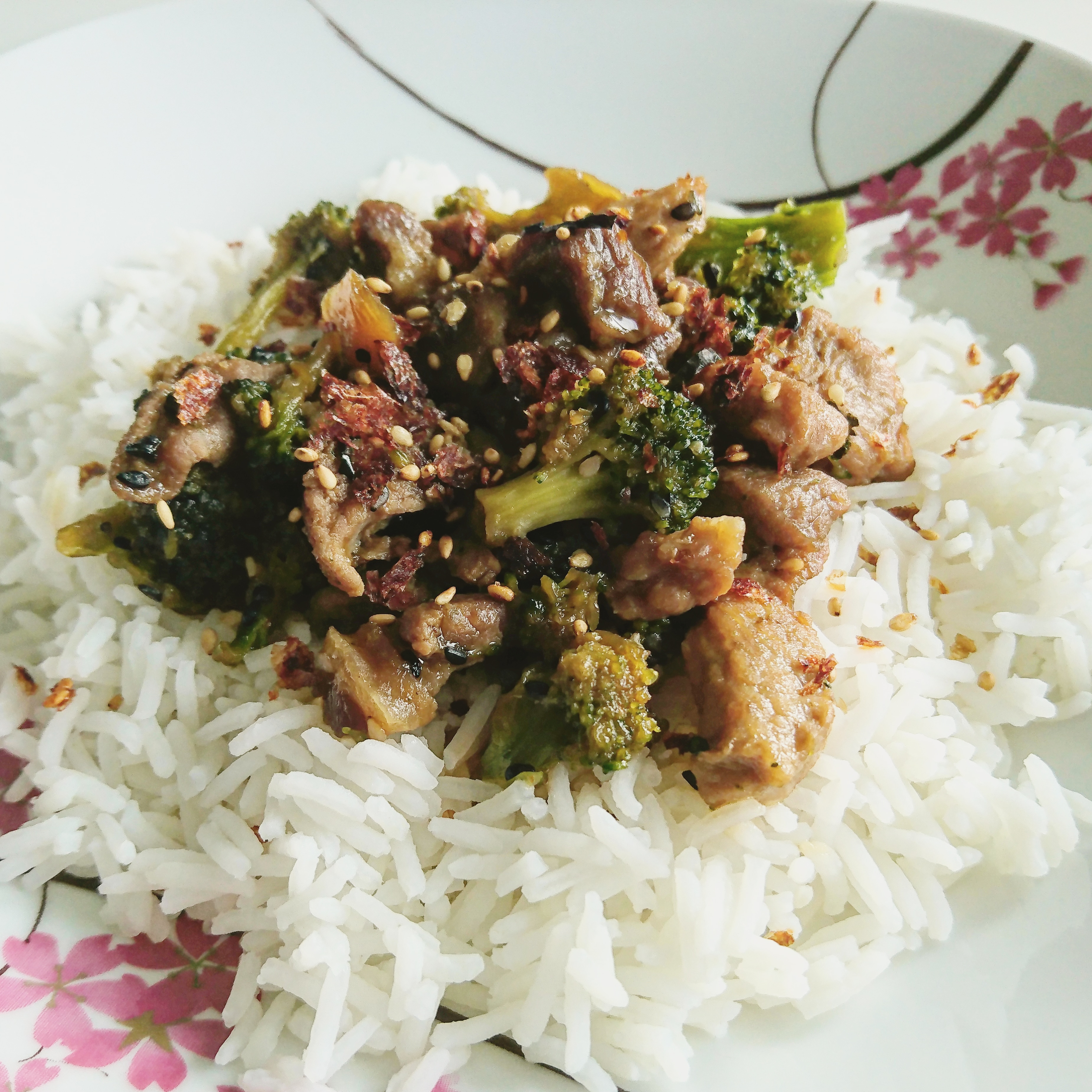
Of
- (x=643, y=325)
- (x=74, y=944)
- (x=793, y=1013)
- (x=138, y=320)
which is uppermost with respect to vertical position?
(x=643, y=325)

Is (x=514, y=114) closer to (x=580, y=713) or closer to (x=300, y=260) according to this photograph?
(x=300, y=260)

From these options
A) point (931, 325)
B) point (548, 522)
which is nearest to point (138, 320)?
point (548, 522)

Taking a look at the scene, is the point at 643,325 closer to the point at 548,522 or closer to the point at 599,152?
the point at 548,522

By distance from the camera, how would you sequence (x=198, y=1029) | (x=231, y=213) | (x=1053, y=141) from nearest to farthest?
(x=198, y=1029)
(x=1053, y=141)
(x=231, y=213)

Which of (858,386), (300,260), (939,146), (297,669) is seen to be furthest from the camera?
(939,146)

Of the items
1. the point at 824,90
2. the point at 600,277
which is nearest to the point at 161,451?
the point at 600,277

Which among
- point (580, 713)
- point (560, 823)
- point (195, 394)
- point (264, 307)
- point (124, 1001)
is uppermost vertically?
point (264, 307)

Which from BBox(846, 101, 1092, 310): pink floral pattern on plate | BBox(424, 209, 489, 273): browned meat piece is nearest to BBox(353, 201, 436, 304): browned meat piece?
BBox(424, 209, 489, 273): browned meat piece

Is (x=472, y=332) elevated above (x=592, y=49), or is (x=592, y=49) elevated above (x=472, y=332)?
(x=592, y=49)
